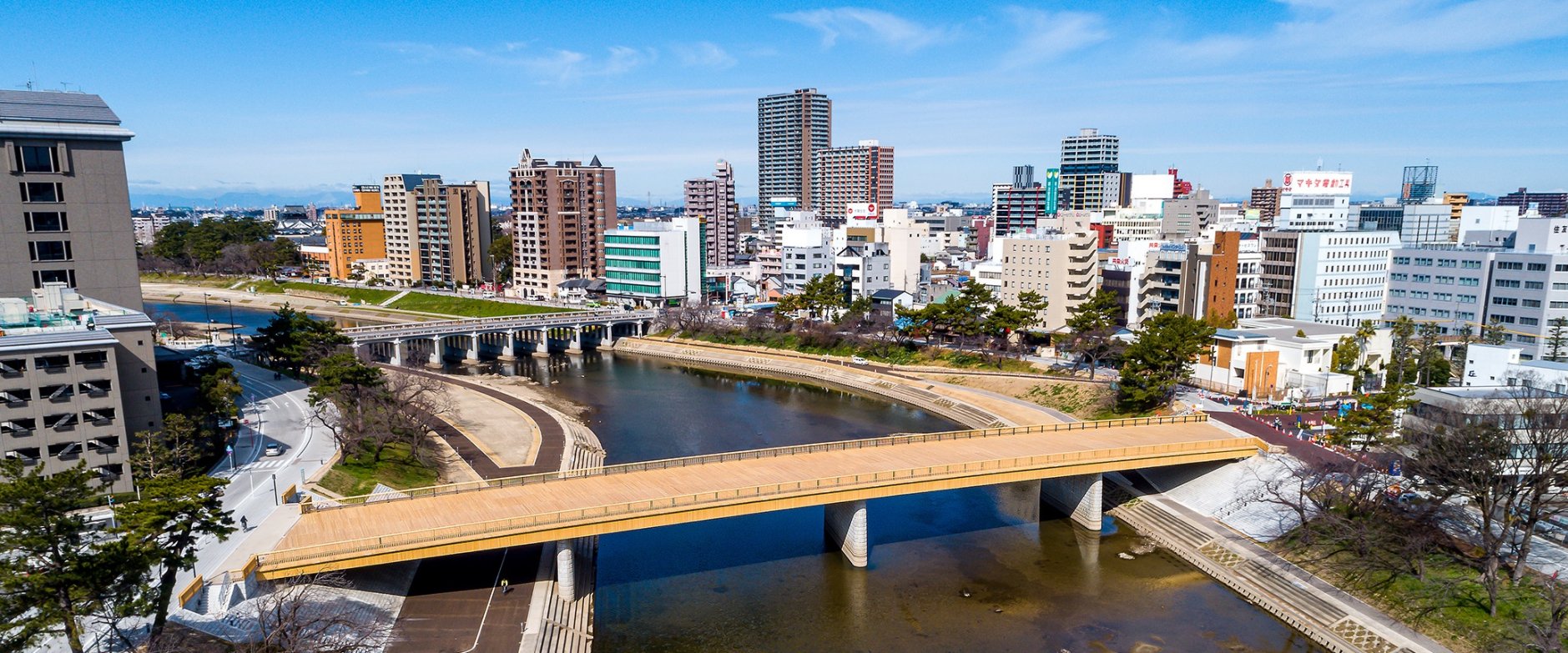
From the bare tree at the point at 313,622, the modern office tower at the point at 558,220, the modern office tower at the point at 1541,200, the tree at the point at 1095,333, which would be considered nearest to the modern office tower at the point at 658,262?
the modern office tower at the point at 558,220

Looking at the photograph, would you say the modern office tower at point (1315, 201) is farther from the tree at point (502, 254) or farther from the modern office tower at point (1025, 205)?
the tree at point (502, 254)

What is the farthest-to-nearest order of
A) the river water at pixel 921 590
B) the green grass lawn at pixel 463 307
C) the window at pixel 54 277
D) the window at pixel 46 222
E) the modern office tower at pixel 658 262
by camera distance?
1. the modern office tower at pixel 658 262
2. the green grass lawn at pixel 463 307
3. the window at pixel 54 277
4. the window at pixel 46 222
5. the river water at pixel 921 590

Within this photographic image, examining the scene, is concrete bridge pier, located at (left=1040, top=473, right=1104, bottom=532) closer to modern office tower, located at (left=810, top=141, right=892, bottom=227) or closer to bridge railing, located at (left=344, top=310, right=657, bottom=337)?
bridge railing, located at (left=344, top=310, right=657, bottom=337)

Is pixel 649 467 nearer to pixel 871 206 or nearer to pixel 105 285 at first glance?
pixel 105 285

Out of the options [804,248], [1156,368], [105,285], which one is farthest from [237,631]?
[804,248]

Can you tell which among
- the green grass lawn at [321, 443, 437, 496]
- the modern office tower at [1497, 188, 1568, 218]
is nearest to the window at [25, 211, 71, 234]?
the green grass lawn at [321, 443, 437, 496]

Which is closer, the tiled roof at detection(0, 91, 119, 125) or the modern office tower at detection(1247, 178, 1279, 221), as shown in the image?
the tiled roof at detection(0, 91, 119, 125)
